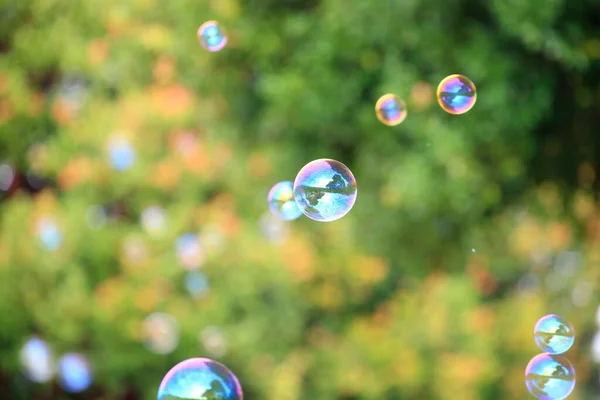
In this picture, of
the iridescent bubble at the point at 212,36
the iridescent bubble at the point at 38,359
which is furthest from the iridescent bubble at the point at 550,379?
the iridescent bubble at the point at 38,359

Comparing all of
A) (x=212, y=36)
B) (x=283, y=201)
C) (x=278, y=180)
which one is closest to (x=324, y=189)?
(x=283, y=201)

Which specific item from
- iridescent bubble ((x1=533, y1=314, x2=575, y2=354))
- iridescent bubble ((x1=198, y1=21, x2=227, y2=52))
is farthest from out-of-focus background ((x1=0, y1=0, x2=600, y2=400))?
iridescent bubble ((x1=533, y1=314, x2=575, y2=354))

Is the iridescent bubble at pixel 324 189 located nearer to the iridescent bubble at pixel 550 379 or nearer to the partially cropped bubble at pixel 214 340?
the iridescent bubble at pixel 550 379

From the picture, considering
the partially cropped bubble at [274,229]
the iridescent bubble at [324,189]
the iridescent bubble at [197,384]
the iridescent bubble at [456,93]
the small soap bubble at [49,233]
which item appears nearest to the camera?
the iridescent bubble at [197,384]

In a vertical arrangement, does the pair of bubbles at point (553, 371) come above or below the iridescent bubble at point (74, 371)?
above

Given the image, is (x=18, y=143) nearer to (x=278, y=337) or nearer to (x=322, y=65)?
(x=278, y=337)

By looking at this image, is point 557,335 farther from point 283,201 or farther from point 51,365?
point 51,365

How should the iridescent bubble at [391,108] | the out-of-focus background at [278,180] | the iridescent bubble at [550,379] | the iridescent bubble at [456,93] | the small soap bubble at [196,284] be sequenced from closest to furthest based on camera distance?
the iridescent bubble at [550,379], the iridescent bubble at [456,93], the iridescent bubble at [391,108], the out-of-focus background at [278,180], the small soap bubble at [196,284]
